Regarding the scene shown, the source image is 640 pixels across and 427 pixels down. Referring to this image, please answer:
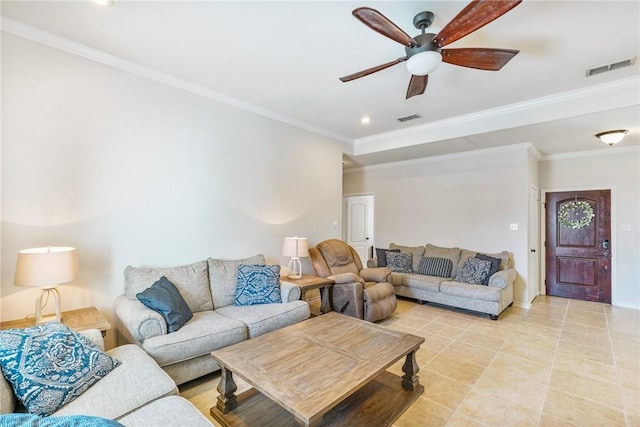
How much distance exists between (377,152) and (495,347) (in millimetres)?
3426

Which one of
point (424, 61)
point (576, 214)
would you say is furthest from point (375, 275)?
point (576, 214)

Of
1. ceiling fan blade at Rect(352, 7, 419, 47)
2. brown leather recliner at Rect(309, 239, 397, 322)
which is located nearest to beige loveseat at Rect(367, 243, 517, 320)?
brown leather recliner at Rect(309, 239, 397, 322)

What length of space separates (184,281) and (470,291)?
379 cm

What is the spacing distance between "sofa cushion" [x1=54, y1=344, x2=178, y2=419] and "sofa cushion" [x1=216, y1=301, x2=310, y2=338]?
0.95m

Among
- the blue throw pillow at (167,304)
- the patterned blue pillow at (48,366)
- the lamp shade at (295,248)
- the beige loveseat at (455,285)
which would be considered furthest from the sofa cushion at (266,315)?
the beige loveseat at (455,285)

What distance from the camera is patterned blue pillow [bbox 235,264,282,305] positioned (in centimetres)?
322

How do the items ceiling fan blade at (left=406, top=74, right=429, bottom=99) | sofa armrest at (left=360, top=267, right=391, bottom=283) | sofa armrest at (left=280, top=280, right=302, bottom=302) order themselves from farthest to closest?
1. sofa armrest at (left=360, top=267, right=391, bottom=283)
2. sofa armrest at (left=280, top=280, right=302, bottom=302)
3. ceiling fan blade at (left=406, top=74, right=429, bottom=99)

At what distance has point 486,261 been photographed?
14.9ft

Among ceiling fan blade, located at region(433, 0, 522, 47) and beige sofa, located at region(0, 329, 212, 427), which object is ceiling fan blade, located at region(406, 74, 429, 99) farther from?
beige sofa, located at region(0, 329, 212, 427)

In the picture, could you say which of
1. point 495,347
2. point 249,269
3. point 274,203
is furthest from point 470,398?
point 274,203

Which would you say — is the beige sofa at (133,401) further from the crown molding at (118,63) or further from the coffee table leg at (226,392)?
the crown molding at (118,63)

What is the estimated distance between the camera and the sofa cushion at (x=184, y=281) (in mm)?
2758

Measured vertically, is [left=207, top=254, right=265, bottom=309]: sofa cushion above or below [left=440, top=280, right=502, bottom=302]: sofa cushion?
above

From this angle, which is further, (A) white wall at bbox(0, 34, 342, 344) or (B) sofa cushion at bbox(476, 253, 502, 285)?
(B) sofa cushion at bbox(476, 253, 502, 285)
